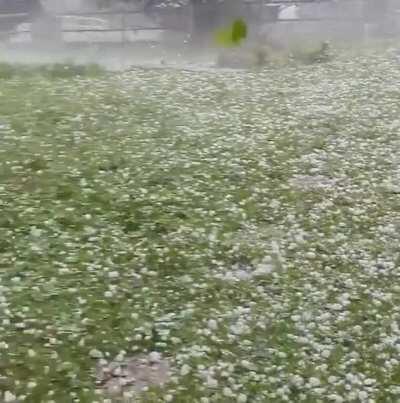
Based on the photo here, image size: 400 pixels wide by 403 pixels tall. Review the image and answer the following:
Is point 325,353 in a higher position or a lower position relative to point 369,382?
higher

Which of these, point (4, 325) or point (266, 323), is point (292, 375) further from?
point (4, 325)

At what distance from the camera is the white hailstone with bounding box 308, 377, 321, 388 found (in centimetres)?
547

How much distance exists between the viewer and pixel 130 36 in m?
18.6

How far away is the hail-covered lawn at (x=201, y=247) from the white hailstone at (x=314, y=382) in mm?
20

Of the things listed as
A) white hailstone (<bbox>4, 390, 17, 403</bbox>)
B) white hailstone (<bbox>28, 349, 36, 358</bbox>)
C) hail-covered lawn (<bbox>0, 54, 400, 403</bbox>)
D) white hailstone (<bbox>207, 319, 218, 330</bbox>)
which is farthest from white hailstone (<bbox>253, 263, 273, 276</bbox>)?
white hailstone (<bbox>4, 390, 17, 403</bbox>)

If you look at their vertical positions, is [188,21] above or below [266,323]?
above

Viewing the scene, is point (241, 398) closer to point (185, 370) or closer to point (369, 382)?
point (185, 370)

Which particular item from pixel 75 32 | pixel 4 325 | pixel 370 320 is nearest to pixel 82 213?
pixel 4 325

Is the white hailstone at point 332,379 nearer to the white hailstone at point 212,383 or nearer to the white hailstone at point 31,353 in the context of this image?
the white hailstone at point 212,383

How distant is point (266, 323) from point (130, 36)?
13.7 m

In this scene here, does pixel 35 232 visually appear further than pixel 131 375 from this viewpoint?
Yes

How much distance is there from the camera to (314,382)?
548 centimetres

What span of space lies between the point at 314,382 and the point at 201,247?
2119 millimetres

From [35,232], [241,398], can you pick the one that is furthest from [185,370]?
[35,232]
